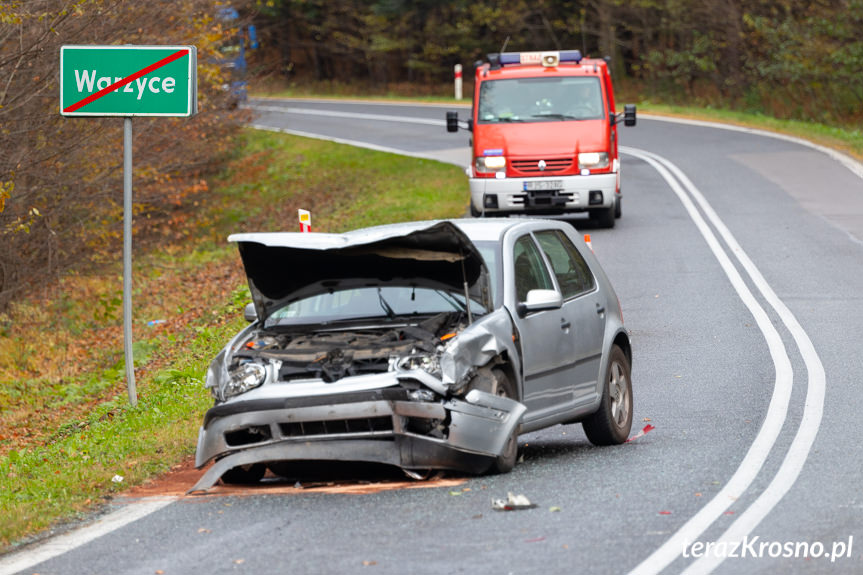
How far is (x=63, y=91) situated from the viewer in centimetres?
1168

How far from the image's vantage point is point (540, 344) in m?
8.60

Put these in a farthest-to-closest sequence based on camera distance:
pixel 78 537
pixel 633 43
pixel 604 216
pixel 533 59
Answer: pixel 633 43
pixel 604 216
pixel 533 59
pixel 78 537

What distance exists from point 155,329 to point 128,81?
9.08 metres

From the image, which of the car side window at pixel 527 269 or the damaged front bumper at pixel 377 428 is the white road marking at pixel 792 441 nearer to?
the damaged front bumper at pixel 377 428

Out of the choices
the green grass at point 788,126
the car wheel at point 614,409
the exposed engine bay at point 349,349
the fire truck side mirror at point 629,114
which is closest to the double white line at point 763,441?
the car wheel at point 614,409

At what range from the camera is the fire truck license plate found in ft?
70.0

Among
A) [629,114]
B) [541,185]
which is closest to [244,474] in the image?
[541,185]

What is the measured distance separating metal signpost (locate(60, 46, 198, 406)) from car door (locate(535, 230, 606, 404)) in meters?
3.88

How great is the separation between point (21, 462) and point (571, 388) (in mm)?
4800

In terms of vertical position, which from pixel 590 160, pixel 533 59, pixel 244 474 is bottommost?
pixel 244 474

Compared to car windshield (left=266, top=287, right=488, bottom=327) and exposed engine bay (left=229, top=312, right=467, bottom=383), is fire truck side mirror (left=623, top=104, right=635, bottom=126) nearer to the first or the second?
car windshield (left=266, top=287, right=488, bottom=327)

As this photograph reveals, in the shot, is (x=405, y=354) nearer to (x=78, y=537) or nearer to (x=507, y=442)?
(x=507, y=442)

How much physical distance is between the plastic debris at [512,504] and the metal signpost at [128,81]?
5484 mm

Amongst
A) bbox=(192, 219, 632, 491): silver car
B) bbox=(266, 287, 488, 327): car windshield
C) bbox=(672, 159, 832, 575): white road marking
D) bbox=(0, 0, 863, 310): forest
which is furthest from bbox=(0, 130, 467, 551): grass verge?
bbox=(672, 159, 832, 575): white road marking
